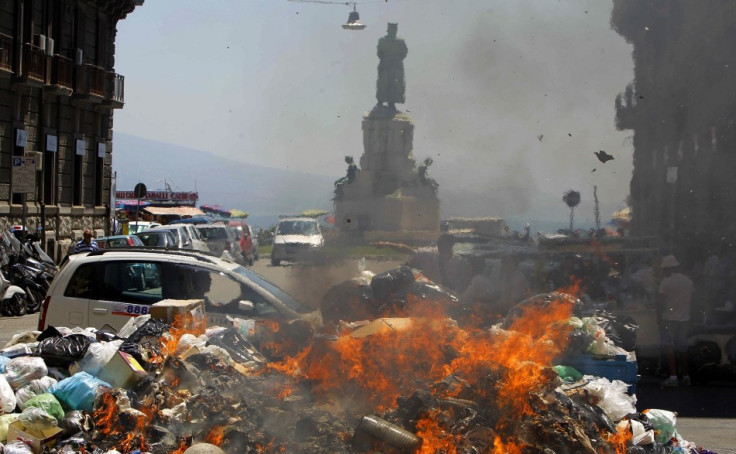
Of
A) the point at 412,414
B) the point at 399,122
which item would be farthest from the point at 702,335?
the point at 399,122

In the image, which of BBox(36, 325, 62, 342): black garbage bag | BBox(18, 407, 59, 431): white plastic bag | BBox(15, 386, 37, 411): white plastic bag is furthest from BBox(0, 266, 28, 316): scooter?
BBox(18, 407, 59, 431): white plastic bag

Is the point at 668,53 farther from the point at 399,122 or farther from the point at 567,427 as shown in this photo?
the point at 399,122

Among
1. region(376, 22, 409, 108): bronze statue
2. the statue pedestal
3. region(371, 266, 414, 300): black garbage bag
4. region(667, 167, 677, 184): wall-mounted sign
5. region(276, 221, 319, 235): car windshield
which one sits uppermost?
region(376, 22, 409, 108): bronze statue

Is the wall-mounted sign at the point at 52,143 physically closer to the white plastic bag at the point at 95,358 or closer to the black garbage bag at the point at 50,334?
the black garbage bag at the point at 50,334

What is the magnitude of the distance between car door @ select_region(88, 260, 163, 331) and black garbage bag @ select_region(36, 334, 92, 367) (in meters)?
1.56

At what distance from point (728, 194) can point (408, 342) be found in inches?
598

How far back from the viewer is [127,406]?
5.93 metres

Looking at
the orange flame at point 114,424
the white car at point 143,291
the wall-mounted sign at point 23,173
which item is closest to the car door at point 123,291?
the white car at point 143,291

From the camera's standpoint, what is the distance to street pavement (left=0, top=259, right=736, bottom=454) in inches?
336

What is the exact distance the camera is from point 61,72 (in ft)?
90.2

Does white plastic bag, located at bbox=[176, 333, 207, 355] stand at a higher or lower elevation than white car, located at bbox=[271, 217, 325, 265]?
lower

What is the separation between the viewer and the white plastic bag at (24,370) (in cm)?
626

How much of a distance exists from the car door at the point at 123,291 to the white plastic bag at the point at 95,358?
1661 mm

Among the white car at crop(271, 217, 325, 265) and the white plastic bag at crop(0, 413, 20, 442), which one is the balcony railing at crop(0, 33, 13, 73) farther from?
the white plastic bag at crop(0, 413, 20, 442)
